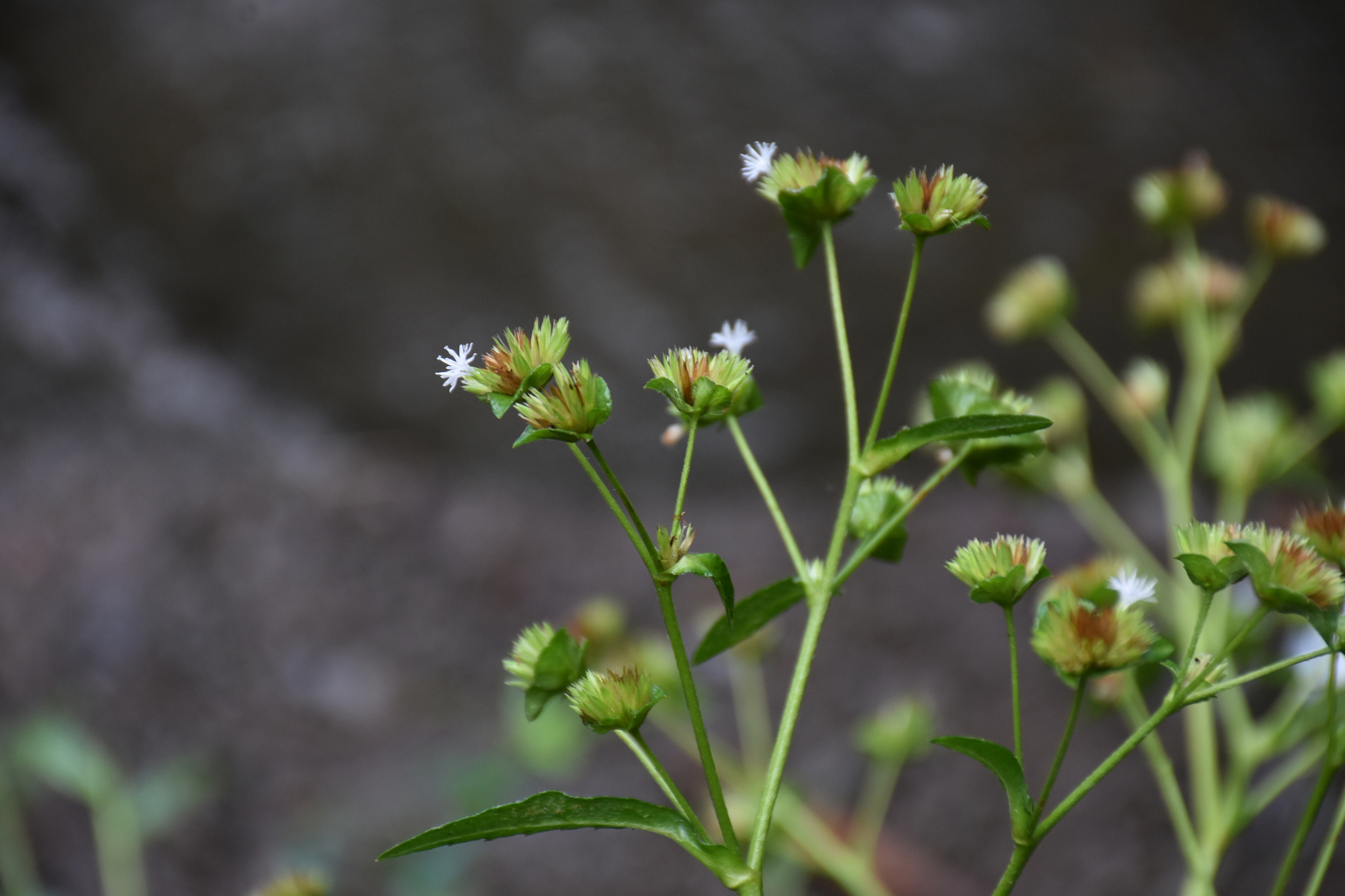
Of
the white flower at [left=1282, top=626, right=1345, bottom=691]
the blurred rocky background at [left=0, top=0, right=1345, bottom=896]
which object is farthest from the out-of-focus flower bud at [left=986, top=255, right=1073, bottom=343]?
the blurred rocky background at [left=0, top=0, right=1345, bottom=896]

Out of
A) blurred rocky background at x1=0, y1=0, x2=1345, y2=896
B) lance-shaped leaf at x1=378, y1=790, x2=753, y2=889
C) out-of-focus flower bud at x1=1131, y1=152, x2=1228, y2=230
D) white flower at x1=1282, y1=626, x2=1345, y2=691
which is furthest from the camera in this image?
blurred rocky background at x1=0, y1=0, x2=1345, y2=896

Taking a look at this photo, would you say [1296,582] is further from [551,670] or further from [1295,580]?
[551,670]

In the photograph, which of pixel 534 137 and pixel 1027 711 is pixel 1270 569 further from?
pixel 534 137

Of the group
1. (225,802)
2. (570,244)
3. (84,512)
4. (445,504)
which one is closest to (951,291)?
(570,244)

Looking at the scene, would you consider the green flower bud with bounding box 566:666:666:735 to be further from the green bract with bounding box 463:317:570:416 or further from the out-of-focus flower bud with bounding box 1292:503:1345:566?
the out-of-focus flower bud with bounding box 1292:503:1345:566

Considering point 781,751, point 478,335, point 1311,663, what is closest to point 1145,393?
point 1311,663

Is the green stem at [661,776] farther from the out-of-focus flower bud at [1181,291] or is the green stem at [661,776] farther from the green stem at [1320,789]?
the out-of-focus flower bud at [1181,291]
